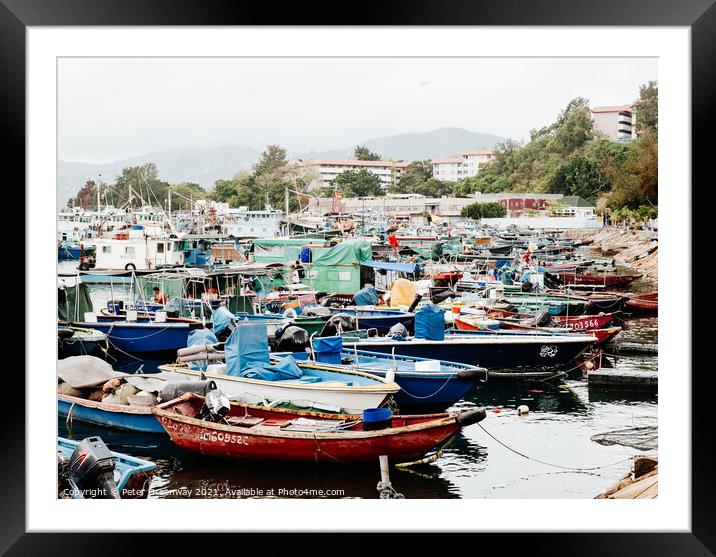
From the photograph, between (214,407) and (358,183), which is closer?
(214,407)

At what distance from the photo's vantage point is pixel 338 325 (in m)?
6.93

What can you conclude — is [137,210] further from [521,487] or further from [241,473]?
[521,487]

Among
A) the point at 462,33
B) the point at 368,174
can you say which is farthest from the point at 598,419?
the point at 462,33

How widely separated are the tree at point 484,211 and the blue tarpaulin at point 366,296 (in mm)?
1106

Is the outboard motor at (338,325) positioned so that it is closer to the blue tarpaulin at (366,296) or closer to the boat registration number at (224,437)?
the blue tarpaulin at (366,296)

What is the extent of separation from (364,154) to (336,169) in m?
0.26

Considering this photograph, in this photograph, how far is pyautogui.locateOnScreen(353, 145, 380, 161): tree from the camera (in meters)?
5.82

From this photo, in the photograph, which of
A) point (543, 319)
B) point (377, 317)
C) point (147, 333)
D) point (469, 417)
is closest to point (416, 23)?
point (469, 417)

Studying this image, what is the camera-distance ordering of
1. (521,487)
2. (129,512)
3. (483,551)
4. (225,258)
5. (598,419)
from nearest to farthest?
(483,551)
(129,512)
(521,487)
(598,419)
(225,258)

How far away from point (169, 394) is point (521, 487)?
2.76 m

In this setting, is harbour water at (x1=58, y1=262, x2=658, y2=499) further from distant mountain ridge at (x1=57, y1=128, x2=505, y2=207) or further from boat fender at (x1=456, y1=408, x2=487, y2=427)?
distant mountain ridge at (x1=57, y1=128, x2=505, y2=207)

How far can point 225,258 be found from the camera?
6.30m

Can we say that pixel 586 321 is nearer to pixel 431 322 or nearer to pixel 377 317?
pixel 431 322

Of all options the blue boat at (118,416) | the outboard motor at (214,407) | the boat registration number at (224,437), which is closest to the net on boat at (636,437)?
the boat registration number at (224,437)
